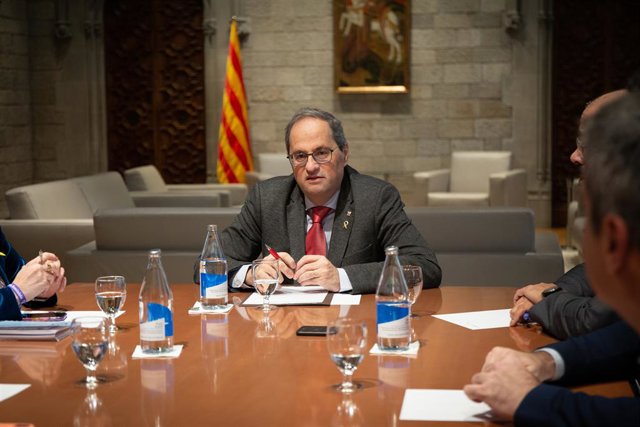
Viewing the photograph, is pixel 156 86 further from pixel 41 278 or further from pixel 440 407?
pixel 440 407

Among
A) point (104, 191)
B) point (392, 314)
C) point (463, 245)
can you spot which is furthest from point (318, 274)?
point (104, 191)

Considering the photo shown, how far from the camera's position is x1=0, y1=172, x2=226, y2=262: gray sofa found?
6172 millimetres

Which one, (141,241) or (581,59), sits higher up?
(581,59)

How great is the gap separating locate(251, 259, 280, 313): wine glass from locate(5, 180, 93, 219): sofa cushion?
3.81m

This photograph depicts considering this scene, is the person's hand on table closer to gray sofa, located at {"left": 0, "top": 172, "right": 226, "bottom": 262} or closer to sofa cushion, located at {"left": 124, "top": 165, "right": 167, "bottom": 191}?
gray sofa, located at {"left": 0, "top": 172, "right": 226, "bottom": 262}

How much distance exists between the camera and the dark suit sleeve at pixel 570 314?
229 cm

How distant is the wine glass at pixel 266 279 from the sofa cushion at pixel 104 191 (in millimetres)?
4495

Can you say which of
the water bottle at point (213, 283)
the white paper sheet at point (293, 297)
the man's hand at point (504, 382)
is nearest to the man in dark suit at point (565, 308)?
the man's hand at point (504, 382)

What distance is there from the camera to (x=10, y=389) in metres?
2.02

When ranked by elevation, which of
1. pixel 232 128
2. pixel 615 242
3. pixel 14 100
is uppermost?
pixel 14 100

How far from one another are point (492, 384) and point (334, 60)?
9.79 m

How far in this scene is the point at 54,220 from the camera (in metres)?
6.27

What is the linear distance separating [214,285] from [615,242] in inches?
71.4

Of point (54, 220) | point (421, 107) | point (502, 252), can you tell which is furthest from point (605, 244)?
point (421, 107)
